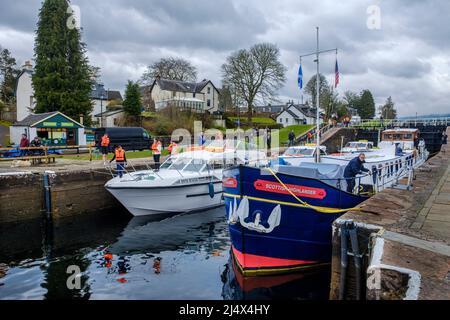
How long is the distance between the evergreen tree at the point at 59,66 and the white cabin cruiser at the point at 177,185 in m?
24.5

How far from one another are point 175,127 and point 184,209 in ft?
81.1

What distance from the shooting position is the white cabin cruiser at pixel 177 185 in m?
15.2

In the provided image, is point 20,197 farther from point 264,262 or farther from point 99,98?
point 99,98

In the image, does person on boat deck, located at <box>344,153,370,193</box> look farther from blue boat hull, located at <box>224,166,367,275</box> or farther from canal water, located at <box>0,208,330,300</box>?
canal water, located at <box>0,208,330,300</box>

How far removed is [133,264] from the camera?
1071 centimetres

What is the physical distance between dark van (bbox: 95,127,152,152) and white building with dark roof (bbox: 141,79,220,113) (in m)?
23.9

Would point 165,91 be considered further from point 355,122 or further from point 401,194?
point 401,194

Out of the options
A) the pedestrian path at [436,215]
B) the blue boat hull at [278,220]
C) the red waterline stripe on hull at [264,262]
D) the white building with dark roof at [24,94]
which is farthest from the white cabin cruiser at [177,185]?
the white building with dark roof at [24,94]

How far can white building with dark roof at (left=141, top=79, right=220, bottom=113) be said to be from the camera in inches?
2260

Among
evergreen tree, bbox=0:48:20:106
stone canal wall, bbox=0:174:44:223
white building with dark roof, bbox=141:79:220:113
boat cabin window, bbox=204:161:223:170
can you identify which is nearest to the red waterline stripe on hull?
boat cabin window, bbox=204:161:223:170

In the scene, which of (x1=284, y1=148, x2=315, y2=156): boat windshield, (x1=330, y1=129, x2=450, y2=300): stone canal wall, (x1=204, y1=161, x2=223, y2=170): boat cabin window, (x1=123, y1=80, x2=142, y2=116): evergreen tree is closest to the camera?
(x1=330, y1=129, x2=450, y2=300): stone canal wall

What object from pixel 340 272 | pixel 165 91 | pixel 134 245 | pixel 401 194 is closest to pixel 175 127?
pixel 165 91
